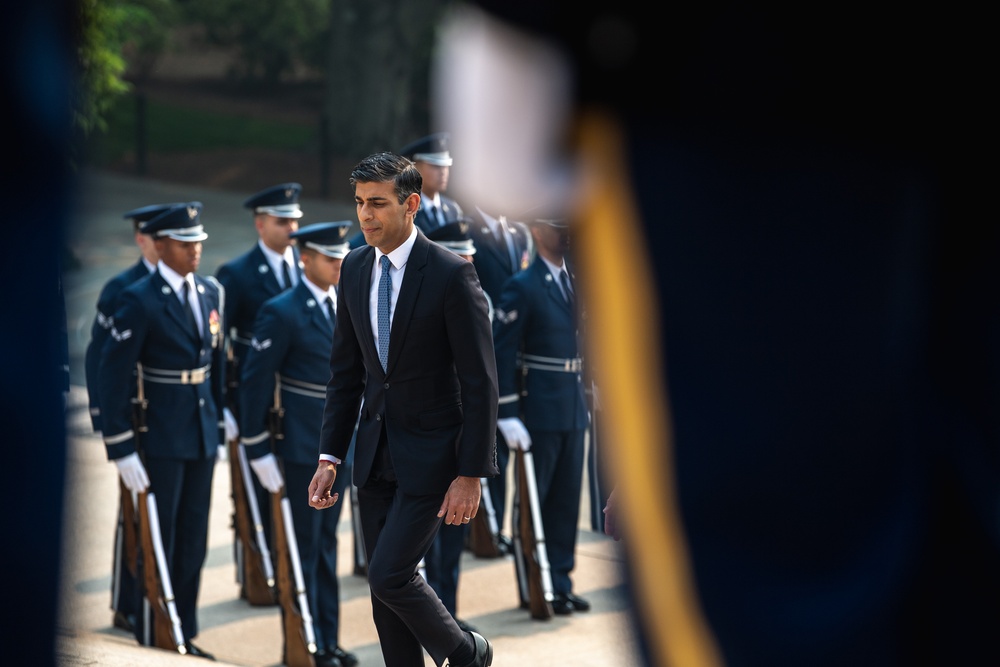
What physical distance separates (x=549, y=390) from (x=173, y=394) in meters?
1.56

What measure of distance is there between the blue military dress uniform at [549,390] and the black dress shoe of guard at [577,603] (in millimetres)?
29

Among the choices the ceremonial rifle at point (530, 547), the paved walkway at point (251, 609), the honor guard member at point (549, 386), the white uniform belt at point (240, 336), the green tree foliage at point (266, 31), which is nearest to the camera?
the paved walkway at point (251, 609)

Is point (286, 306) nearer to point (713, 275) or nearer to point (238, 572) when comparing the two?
point (238, 572)

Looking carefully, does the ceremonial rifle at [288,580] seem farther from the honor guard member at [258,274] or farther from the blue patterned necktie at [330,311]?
the honor guard member at [258,274]

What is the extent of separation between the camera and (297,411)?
5613mm

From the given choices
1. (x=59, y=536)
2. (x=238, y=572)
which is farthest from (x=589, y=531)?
(x=59, y=536)

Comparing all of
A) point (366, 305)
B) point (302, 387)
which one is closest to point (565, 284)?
point (302, 387)

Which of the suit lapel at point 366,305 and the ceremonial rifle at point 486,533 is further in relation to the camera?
the ceremonial rifle at point 486,533

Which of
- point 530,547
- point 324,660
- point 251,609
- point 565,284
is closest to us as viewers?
point 324,660

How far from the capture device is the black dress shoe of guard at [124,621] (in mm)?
5711

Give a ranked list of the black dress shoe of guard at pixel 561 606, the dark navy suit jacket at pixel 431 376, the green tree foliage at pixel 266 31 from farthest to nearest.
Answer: the green tree foliage at pixel 266 31 < the black dress shoe of guard at pixel 561 606 < the dark navy suit jacket at pixel 431 376

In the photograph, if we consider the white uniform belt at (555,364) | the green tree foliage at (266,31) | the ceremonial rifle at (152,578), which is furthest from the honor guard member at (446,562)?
the green tree foliage at (266,31)

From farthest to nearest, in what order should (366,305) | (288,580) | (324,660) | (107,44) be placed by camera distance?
1. (107,44)
2. (288,580)
3. (324,660)
4. (366,305)

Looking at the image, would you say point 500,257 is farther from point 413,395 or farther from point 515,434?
point 413,395
